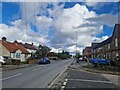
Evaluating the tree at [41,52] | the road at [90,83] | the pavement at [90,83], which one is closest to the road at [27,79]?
the pavement at [90,83]

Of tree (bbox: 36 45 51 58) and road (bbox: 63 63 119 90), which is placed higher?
tree (bbox: 36 45 51 58)

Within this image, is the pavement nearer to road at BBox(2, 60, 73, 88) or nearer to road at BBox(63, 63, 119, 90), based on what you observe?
road at BBox(63, 63, 119, 90)

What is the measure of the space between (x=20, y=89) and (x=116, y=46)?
4239 cm

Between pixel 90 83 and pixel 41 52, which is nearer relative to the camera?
pixel 90 83

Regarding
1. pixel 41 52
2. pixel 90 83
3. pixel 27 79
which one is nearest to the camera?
pixel 90 83

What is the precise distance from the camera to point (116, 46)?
5200 centimetres

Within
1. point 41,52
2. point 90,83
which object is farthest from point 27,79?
point 41,52

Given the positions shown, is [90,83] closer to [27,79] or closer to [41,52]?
[27,79]

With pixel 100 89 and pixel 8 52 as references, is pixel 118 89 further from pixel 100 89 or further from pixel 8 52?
pixel 8 52

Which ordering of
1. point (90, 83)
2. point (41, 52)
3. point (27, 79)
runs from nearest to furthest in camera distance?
point (90, 83) → point (27, 79) → point (41, 52)

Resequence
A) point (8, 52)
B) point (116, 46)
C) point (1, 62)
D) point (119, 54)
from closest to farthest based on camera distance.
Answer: point (1, 62) < point (119, 54) < point (116, 46) < point (8, 52)

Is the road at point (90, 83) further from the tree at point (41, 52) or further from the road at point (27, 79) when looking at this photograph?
the tree at point (41, 52)

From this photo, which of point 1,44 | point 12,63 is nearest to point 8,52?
point 1,44

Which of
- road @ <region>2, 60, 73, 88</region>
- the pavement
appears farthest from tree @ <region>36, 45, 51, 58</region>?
the pavement
